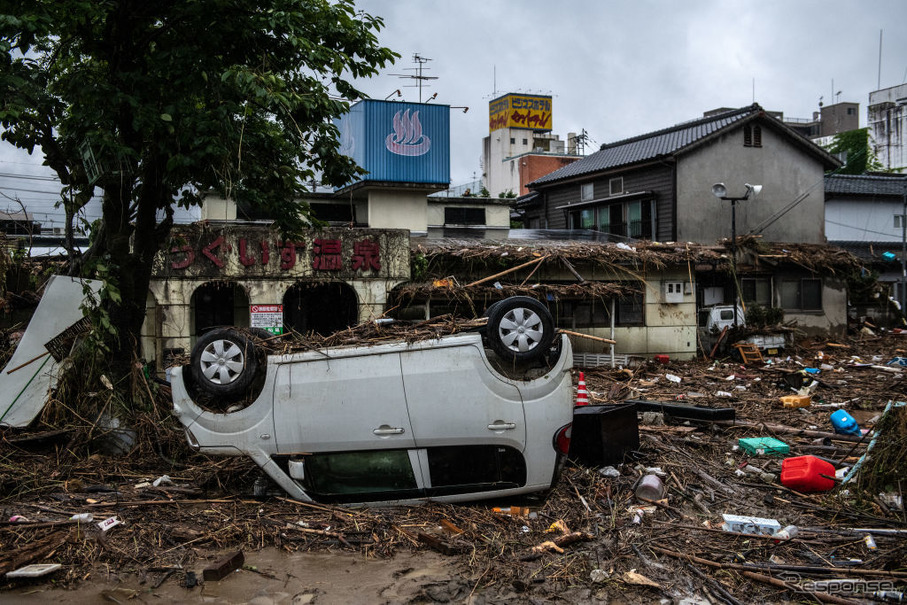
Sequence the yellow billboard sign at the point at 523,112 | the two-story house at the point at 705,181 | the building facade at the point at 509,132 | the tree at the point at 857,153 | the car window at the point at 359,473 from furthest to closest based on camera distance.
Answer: the yellow billboard sign at the point at 523,112 < the building facade at the point at 509,132 < the tree at the point at 857,153 < the two-story house at the point at 705,181 < the car window at the point at 359,473

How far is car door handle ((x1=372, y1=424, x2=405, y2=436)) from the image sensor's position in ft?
21.2

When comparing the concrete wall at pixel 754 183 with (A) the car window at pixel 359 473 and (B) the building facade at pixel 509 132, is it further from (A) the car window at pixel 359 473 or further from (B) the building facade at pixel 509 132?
(B) the building facade at pixel 509 132

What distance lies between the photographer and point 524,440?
21.5 ft

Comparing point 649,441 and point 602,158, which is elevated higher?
point 602,158

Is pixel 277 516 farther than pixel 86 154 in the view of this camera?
No

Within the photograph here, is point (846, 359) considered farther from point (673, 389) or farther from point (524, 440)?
point (524, 440)

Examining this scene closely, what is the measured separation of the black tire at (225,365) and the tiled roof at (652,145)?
70.8 ft

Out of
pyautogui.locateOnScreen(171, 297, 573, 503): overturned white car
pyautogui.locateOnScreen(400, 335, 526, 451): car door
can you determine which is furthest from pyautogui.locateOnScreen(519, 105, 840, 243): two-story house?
pyautogui.locateOnScreen(400, 335, 526, 451): car door

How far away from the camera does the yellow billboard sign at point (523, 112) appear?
215 feet

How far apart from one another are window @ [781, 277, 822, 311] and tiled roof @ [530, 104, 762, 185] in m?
6.33

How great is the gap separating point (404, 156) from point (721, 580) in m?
22.8

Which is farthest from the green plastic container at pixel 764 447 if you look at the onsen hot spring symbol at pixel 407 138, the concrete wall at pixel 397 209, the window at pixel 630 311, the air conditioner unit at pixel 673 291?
the onsen hot spring symbol at pixel 407 138

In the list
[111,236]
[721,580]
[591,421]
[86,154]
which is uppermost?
[86,154]

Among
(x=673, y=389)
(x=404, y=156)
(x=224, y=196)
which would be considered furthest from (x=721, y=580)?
(x=404, y=156)
